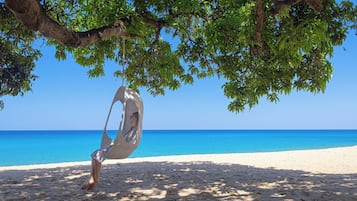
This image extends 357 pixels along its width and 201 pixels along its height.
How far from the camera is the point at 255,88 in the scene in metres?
4.52

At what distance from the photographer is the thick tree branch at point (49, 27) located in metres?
2.57

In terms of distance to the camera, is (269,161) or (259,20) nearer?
(259,20)

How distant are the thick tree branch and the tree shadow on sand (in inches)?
85.4

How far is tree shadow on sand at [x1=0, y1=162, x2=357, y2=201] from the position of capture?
406cm

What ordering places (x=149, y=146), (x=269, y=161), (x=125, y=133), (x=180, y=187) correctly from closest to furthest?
(x=125, y=133), (x=180, y=187), (x=269, y=161), (x=149, y=146)

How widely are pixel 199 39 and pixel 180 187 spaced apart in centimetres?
255

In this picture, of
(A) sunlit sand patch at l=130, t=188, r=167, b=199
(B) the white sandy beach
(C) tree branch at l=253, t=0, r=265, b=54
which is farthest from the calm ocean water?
(C) tree branch at l=253, t=0, r=265, b=54

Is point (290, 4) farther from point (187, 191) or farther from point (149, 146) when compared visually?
point (149, 146)

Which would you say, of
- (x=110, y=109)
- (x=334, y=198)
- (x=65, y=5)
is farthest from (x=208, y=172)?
(x=65, y=5)

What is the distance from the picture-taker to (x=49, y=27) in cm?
294

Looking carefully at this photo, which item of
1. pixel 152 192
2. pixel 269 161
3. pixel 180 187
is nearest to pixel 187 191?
pixel 180 187

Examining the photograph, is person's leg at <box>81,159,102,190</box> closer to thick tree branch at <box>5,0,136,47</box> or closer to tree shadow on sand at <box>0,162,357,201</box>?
tree shadow on sand at <box>0,162,357,201</box>

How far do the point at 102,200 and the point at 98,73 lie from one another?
3.15 meters

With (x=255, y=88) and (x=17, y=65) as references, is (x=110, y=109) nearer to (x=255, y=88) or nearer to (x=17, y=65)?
(x=255, y=88)
